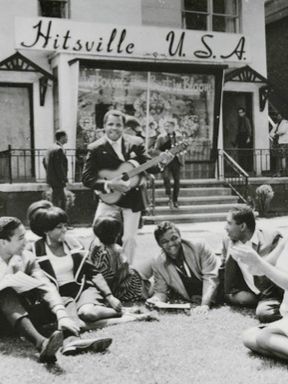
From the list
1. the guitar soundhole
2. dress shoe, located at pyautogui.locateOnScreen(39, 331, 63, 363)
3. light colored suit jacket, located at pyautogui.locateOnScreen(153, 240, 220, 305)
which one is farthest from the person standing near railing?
dress shoe, located at pyautogui.locateOnScreen(39, 331, 63, 363)

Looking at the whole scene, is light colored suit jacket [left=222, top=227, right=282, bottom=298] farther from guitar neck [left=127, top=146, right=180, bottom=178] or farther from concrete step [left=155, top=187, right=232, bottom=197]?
concrete step [left=155, top=187, right=232, bottom=197]

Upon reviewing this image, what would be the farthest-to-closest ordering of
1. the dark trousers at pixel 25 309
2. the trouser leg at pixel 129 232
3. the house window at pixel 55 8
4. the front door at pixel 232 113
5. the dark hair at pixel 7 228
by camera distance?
the front door at pixel 232 113 < the house window at pixel 55 8 < the trouser leg at pixel 129 232 < the dark hair at pixel 7 228 < the dark trousers at pixel 25 309

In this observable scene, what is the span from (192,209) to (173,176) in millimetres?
1042

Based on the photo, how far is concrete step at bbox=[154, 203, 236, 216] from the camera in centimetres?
1496

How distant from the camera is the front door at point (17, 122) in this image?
17.2 m

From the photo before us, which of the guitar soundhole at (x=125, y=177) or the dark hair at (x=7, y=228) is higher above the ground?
the guitar soundhole at (x=125, y=177)

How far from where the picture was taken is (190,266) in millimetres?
6254

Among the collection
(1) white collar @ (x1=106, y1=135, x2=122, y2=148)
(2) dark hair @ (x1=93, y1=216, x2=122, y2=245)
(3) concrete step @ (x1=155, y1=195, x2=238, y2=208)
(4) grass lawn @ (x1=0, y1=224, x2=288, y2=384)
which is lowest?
(4) grass lawn @ (x1=0, y1=224, x2=288, y2=384)

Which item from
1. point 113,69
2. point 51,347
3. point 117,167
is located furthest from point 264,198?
point 51,347

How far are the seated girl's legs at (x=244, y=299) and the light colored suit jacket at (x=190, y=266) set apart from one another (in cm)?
25

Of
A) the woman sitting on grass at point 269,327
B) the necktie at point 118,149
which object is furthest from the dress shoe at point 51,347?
the necktie at point 118,149

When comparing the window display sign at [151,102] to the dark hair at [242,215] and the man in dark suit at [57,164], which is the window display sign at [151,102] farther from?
the dark hair at [242,215]

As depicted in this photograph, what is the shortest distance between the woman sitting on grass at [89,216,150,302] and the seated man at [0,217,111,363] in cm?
113

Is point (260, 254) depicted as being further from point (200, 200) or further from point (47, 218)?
point (200, 200)
